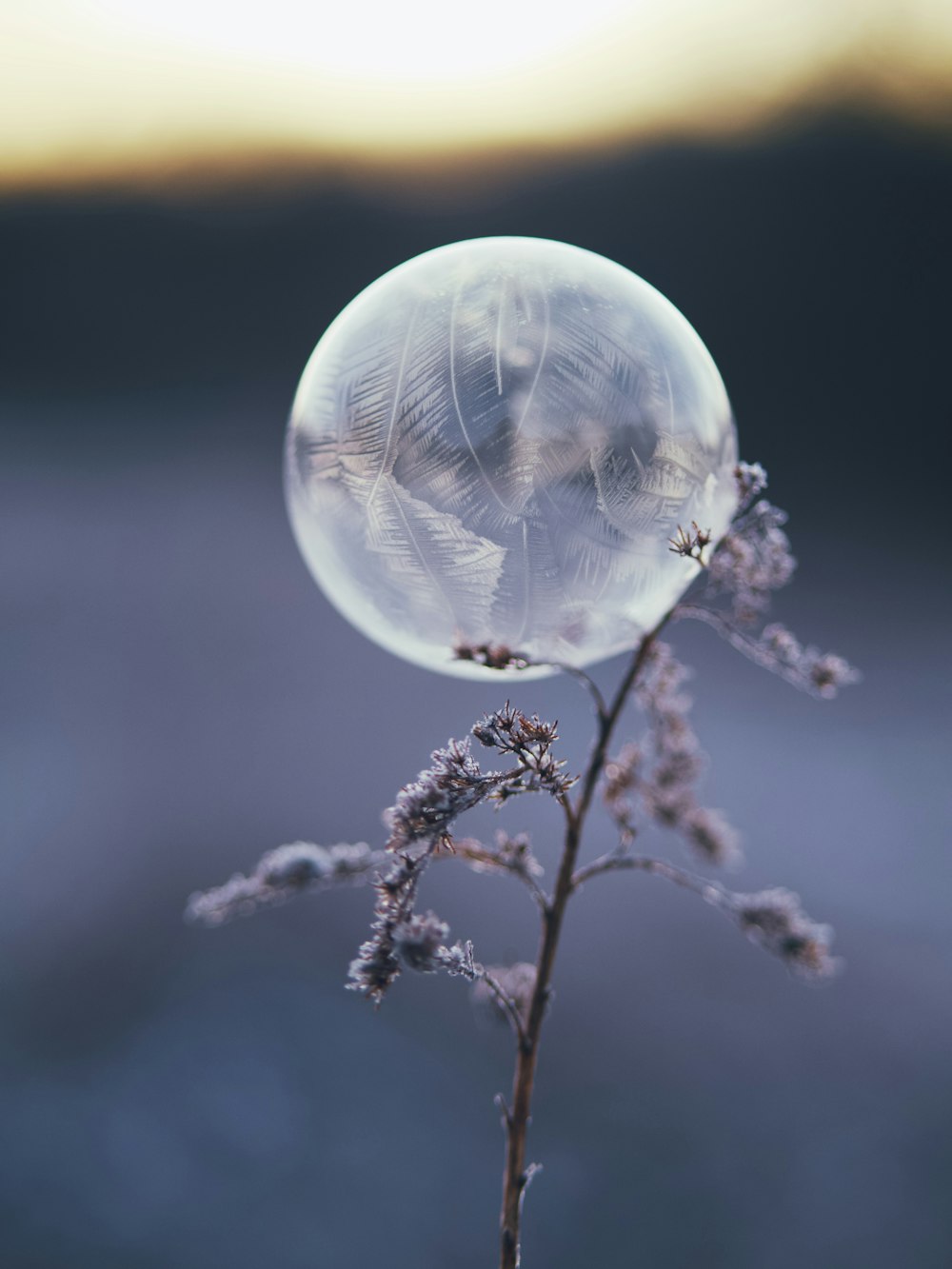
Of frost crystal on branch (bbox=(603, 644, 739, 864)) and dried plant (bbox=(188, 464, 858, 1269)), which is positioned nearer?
dried plant (bbox=(188, 464, 858, 1269))

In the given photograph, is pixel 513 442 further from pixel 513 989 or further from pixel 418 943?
pixel 513 989

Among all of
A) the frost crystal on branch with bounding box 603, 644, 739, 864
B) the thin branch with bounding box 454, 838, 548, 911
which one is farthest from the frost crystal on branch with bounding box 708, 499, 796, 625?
the thin branch with bounding box 454, 838, 548, 911

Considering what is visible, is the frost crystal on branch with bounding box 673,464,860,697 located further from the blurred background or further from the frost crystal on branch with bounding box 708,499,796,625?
the blurred background

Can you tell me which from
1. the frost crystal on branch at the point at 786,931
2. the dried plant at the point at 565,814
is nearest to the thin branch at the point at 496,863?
the dried plant at the point at 565,814

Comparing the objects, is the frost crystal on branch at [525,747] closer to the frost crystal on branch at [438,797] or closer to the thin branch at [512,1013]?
the frost crystal on branch at [438,797]

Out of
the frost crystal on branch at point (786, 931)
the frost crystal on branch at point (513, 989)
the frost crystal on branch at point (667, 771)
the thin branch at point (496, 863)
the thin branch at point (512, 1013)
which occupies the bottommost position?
the thin branch at point (512, 1013)

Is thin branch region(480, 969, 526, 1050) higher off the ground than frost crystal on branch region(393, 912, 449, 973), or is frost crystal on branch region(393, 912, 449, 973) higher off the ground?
thin branch region(480, 969, 526, 1050)

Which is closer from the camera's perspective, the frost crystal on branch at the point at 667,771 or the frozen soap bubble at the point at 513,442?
the frozen soap bubble at the point at 513,442
